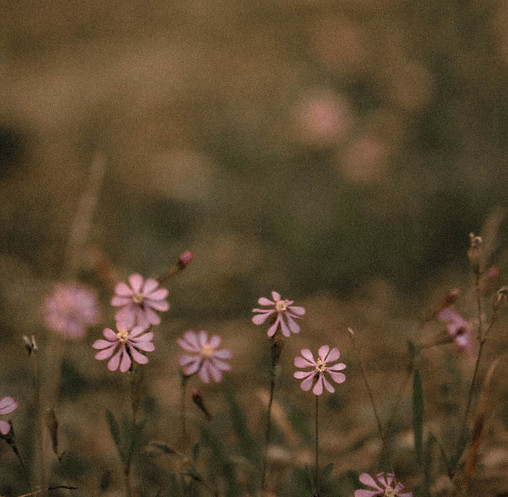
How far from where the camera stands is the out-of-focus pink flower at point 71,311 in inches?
71.9

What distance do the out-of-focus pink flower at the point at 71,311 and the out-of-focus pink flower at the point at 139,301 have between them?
703 mm

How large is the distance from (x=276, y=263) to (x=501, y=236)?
91cm

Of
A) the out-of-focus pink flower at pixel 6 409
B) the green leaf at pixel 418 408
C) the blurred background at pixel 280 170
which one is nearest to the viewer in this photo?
the out-of-focus pink flower at pixel 6 409

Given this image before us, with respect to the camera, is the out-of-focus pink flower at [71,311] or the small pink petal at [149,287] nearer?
the small pink petal at [149,287]

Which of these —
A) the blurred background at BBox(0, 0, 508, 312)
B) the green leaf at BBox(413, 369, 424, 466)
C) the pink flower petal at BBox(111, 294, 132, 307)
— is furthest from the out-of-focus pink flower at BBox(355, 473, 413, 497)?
the blurred background at BBox(0, 0, 508, 312)

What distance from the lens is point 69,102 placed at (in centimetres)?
378

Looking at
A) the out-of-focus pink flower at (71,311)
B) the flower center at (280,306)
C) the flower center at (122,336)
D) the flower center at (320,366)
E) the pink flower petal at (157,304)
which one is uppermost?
the out-of-focus pink flower at (71,311)

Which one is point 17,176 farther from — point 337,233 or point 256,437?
point 256,437

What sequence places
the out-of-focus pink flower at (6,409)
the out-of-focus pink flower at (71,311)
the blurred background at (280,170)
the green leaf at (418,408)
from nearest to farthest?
the out-of-focus pink flower at (6,409)
the green leaf at (418,408)
the out-of-focus pink flower at (71,311)
the blurred background at (280,170)

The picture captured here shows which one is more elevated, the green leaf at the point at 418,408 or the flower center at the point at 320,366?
the flower center at the point at 320,366

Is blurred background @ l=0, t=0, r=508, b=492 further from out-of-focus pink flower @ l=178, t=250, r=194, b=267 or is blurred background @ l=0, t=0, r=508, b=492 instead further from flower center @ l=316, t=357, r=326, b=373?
flower center @ l=316, t=357, r=326, b=373

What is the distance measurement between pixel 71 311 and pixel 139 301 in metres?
0.77

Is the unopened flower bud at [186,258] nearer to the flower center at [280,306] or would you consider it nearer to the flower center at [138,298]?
the flower center at [138,298]

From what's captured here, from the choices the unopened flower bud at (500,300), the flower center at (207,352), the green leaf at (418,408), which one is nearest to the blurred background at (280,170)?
the flower center at (207,352)
